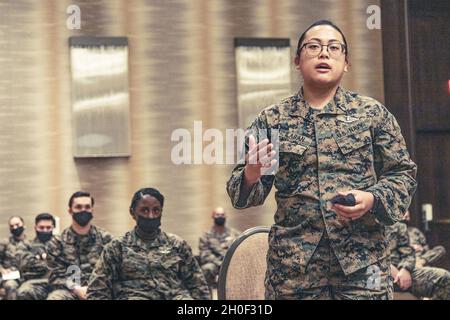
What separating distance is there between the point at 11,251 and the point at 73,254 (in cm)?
168

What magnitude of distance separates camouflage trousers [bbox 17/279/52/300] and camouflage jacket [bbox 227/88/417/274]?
147 inches

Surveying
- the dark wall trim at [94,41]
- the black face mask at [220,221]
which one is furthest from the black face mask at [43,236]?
the dark wall trim at [94,41]

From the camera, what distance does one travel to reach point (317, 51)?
1.75m

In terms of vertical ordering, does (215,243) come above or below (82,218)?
below

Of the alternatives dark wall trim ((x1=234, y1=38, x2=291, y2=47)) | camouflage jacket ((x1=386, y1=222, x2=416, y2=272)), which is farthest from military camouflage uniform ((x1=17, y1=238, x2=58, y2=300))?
dark wall trim ((x1=234, y1=38, x2=291, y2=47))

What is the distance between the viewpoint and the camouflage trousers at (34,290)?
5285 millimetres

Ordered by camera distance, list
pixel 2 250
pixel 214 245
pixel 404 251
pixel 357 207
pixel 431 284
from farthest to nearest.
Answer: pixel 214 245
pixel 2 250
pixel 404 251
pixel 431 284
pixel 357 207

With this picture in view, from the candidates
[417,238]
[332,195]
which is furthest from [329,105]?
[417,238]

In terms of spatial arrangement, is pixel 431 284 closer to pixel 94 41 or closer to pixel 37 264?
pixel 37 264

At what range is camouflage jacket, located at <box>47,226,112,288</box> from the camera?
16.1 ft

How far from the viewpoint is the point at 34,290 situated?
17.5 ft

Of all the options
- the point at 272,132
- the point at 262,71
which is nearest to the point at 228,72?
the point at 262,71

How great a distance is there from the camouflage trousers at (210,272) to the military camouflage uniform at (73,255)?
4.86ft
